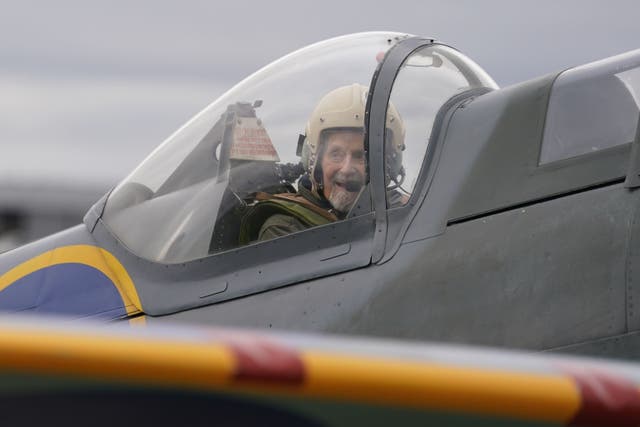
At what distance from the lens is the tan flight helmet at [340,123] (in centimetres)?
428

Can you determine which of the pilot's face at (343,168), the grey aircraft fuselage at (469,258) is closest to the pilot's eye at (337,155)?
the pilot's face at (343,168)

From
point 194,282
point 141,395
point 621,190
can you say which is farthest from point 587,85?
point 141,395

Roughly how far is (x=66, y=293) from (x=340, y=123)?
4.68ft

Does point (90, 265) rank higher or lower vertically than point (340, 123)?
lower

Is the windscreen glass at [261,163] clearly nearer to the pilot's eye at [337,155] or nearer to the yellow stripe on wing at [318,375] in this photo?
the pilot's eye at [337,155]

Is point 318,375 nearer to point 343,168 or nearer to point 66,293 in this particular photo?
point 343,168

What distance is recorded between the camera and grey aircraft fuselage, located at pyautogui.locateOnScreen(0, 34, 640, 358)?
3508 millimetres

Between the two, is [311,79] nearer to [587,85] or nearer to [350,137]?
[350,137]

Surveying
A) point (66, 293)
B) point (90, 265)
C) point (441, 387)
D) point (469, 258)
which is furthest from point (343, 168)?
point (441, 387)

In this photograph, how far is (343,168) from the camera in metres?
4.30

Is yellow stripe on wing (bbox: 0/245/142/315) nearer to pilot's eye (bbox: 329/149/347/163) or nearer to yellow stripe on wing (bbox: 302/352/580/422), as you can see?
pilot's eye (bbox: 329/149/347/163)

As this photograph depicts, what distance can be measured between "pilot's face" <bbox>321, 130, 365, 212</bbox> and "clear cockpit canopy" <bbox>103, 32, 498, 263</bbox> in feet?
0.51

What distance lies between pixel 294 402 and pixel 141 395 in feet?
0.96

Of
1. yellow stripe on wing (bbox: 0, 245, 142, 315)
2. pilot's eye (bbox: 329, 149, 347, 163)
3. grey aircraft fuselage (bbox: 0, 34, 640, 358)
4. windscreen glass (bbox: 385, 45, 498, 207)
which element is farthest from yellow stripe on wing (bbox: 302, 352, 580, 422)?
yellow stripe on wing (bbox: 0, 245, 142, 315)
